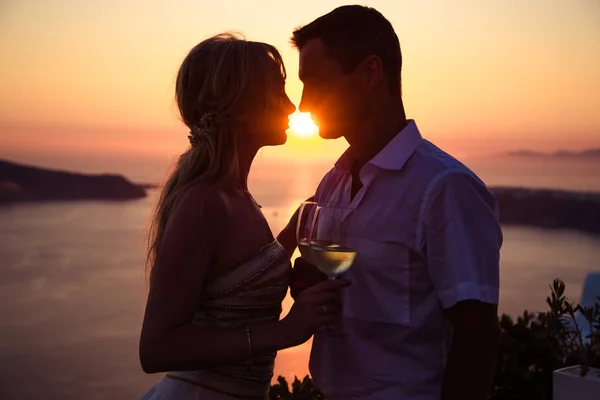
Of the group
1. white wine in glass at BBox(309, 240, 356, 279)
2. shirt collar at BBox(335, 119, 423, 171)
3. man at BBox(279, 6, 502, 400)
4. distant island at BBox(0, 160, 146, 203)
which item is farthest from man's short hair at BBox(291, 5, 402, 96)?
distant island at BBox(0, 160, 146, 203)

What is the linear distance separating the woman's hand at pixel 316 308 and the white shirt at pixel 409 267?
10cm

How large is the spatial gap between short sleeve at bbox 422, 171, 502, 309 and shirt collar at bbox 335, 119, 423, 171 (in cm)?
16

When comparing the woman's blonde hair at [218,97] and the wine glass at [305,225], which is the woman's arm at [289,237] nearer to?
the woman's blonde hair at [218,97]

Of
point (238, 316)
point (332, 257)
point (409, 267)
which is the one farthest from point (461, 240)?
point (238, 316)

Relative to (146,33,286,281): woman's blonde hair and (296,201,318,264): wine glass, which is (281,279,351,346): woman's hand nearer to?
(296,201,318,264): wine glass

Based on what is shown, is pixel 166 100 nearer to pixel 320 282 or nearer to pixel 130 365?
pixel 320 282

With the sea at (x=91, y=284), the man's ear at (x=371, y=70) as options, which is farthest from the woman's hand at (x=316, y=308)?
the sea at (x=91, y=284)

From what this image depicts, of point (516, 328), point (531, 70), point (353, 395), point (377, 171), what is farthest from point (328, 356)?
point (531, 70)

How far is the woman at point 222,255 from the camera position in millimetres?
1727

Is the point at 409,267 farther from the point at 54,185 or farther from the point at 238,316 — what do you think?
the point at 54,185

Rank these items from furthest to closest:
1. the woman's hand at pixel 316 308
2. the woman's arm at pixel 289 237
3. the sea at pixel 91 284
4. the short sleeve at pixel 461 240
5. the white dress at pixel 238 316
Answer: the sea at pixel 91 284 < the woman's arm at pixel 289 237 < the white dress at pixel 238 316 < the woman's hand at pixel 316 308 < the short sleeve at pixel 461 240

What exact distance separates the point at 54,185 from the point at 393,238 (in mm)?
5486

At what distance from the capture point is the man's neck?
1.92 meters

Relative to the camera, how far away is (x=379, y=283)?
176 centimetres
